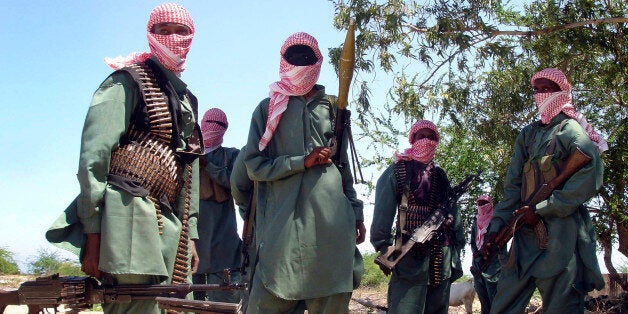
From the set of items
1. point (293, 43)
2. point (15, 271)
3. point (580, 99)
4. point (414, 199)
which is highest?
point (580, 99)

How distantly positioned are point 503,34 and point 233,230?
12.2ft

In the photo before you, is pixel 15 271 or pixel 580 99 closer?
pixel 580 99

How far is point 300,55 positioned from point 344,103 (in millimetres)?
459

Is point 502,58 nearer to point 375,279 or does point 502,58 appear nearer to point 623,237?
point 623,237

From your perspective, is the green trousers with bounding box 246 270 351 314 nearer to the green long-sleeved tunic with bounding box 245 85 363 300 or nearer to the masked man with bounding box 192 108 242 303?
the green long-sleeved tunic with bounding box 245 85 363 300

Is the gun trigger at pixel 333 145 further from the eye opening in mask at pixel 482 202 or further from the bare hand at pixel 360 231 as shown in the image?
the eye opening in mask at pixel 482 202

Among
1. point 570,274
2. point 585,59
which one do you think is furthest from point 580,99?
point 570,274

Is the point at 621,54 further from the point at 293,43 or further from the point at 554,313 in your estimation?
the point at 293,43

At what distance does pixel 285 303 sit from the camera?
5.15 metres

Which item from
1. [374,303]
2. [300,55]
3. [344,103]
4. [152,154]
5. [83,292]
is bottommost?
[374,303]

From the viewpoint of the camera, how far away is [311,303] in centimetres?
513

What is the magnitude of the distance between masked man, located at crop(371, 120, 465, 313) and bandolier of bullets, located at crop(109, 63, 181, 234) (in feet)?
12.4

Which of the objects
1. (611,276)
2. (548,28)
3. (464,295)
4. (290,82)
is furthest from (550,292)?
(464,295)

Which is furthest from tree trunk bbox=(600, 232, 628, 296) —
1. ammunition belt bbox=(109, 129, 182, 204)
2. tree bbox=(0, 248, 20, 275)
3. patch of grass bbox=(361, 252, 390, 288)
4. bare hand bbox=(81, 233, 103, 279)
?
tree bbox=(0, 248, 20, 275)
